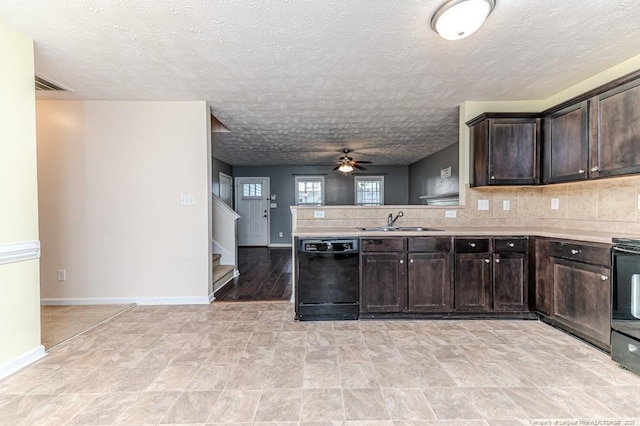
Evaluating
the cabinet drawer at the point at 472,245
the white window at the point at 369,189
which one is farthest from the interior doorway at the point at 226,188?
the cabinet drawer at the point at 472,245

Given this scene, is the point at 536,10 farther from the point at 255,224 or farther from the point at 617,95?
Answer: the point at 255,224

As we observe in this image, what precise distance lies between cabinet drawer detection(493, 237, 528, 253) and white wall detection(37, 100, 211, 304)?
3125 mm

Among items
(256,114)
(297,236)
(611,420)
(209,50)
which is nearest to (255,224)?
(256,114)

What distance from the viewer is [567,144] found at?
9.09 ft

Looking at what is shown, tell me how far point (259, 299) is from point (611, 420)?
10.1 feet

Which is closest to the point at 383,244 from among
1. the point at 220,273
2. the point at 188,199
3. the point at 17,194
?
the point at 188,199

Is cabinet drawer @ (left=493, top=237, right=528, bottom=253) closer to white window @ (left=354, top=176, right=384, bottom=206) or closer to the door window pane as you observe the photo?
white window @ (left=354, top=176, right=384, bottom=206)

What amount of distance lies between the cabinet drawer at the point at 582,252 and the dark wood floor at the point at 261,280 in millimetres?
2794

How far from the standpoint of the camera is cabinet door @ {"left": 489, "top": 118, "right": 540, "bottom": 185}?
3082mm

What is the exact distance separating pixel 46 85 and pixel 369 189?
284 inches

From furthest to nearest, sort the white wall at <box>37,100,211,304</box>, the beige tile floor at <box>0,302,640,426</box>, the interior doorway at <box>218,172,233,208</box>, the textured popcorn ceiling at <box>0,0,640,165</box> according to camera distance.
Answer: the interior doorway at <box>218,172,233,208</box> < the white wall at <box>37,100,211,304</box> < the textured popcorn ceiling at <box>0,0,640,165</box> < the beige tile floor at <box>0,302,640,426</box>

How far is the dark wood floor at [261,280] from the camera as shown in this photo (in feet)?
12.5

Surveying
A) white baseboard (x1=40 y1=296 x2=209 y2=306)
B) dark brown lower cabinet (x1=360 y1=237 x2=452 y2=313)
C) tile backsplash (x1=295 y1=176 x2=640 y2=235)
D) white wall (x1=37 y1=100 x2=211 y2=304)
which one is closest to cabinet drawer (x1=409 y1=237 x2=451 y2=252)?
dark brown lower cabinet (x1=360 y1=237 x2=452 y2=313)

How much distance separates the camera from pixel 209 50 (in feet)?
7.39
